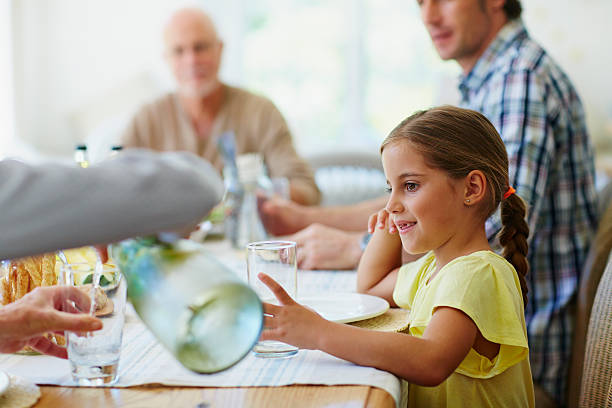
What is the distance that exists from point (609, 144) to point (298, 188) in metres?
2.45

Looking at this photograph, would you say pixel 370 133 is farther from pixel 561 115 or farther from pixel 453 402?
pixel 453 402

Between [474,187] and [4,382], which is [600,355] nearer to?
[474,187]

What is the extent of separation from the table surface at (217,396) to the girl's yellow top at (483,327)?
20cm

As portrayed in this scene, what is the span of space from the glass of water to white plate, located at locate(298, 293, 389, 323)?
31 centimetres

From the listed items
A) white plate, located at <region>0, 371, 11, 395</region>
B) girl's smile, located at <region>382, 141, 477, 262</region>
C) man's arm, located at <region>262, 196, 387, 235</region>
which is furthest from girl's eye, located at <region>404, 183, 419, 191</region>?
man's arm, located at <region>262, 196, 387, 235</region>

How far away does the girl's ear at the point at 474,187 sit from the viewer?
3.23 ft

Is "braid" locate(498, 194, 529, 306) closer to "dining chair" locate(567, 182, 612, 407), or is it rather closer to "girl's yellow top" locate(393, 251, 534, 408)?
"girl's yellow top" locate(393, 251, 534, 408)

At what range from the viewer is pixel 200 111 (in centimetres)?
275

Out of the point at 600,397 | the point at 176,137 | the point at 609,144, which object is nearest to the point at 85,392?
the point at 600,397

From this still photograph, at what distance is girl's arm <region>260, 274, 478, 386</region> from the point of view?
2.65 feet

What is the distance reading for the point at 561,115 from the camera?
5.18ft

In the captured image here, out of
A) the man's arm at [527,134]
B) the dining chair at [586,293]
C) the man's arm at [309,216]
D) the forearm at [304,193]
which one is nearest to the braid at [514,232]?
the man's arm at [527,134]

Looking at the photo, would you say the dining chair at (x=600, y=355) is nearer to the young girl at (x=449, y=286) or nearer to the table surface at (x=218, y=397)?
the young girl at (x=449, y=286)

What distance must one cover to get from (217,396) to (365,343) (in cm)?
18
